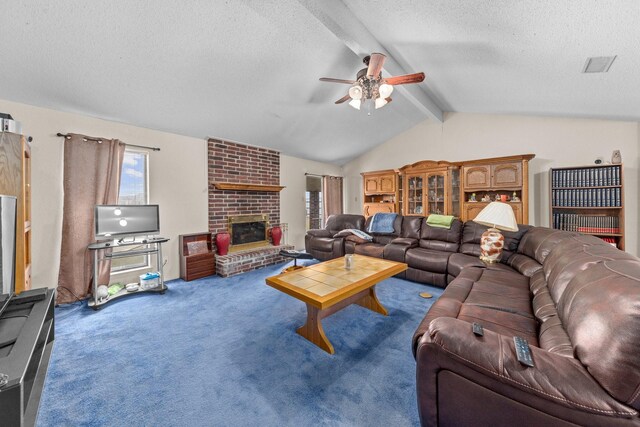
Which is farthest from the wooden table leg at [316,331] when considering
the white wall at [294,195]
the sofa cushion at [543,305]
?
the white wall at [294,195]

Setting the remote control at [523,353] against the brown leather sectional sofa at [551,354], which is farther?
the remote control at [523,353]

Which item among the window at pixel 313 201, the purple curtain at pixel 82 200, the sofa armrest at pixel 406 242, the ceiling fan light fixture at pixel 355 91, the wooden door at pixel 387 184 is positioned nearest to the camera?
the ceiling fan light fixture at pixel 355 91

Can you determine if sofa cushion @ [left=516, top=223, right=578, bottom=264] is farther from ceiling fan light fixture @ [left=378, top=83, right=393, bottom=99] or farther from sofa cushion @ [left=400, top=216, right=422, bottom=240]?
ceiling fan light fixture @ [left=378, top=83, right=393, bottom=99]

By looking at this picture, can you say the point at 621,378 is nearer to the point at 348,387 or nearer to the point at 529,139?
the point at 348,387

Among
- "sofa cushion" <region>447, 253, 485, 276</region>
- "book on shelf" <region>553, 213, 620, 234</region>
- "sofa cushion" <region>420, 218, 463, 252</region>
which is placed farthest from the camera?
"sofa cushion" <region>420, 218, 463, 252</region>

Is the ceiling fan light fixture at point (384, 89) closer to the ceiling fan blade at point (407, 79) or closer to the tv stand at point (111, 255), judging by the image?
the ceiling fan blade at point (407, 79)

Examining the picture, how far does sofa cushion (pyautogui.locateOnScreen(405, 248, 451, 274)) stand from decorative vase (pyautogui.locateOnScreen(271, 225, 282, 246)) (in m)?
2.45

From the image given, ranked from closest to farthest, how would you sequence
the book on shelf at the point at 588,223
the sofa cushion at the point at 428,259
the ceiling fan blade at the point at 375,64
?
the ceiling fan blade at the point at 375,64 < the sofa cushion at the point at 428,259 < the book on shelf at the point at 588,223

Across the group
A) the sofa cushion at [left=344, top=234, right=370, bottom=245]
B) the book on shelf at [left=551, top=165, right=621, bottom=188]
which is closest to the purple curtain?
the sofa cushion at [left=344, top=234, right=370, bottom=245]

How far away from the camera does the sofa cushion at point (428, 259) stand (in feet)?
10.6

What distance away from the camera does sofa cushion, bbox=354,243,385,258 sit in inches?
155

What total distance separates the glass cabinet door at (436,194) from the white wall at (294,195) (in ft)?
8.59

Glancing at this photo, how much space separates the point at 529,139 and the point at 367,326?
4247 mm

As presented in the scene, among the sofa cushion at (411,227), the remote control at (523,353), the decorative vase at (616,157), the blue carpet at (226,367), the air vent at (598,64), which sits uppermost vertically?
the air vent at (598,64)
